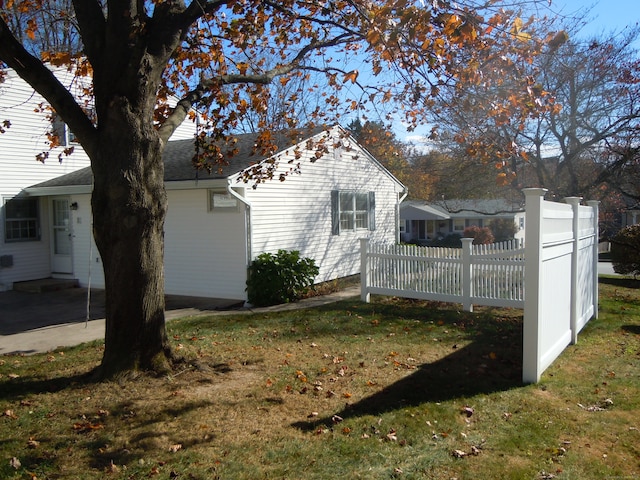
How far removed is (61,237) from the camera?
15930 mm

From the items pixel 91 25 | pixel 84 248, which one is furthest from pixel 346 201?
pixel 91 25

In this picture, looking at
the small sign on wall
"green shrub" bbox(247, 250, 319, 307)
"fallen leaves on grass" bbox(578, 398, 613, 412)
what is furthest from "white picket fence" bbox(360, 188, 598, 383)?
the small sign on wall

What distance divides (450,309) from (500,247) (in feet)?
5.21

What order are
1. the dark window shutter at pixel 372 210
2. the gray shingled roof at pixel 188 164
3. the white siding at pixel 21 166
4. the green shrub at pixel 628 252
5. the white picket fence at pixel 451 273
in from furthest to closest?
the green shrub at pixel 628 252 → the dark window shutter at pixel 372 210 → the white siding at pixel 21 166 → the gray shingled roof at pixel 188 164 → the white picket fence at pixel 451 273

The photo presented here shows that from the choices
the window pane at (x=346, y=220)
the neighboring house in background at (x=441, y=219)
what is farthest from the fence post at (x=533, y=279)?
the neighboring house in background at (x=441, y=219)

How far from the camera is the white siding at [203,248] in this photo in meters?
12.8

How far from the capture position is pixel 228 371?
21.7ft

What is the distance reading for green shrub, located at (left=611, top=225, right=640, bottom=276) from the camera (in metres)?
18.6

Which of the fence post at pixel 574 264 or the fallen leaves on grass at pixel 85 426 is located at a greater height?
the fence post at pixel 574 264

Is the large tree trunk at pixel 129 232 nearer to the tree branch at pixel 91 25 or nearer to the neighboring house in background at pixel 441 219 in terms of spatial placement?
the tree branch at pixel 91 25

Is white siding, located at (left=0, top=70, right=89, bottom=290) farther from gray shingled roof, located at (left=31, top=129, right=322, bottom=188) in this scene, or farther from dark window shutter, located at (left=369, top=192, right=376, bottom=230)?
dark window shutter, located at (left=369, top=192, right=376, bottom=230)

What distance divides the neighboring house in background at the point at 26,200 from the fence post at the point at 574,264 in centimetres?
1289

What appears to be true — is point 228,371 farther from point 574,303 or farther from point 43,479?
point 574,303

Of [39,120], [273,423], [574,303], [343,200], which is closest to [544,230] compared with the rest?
[574,303]
